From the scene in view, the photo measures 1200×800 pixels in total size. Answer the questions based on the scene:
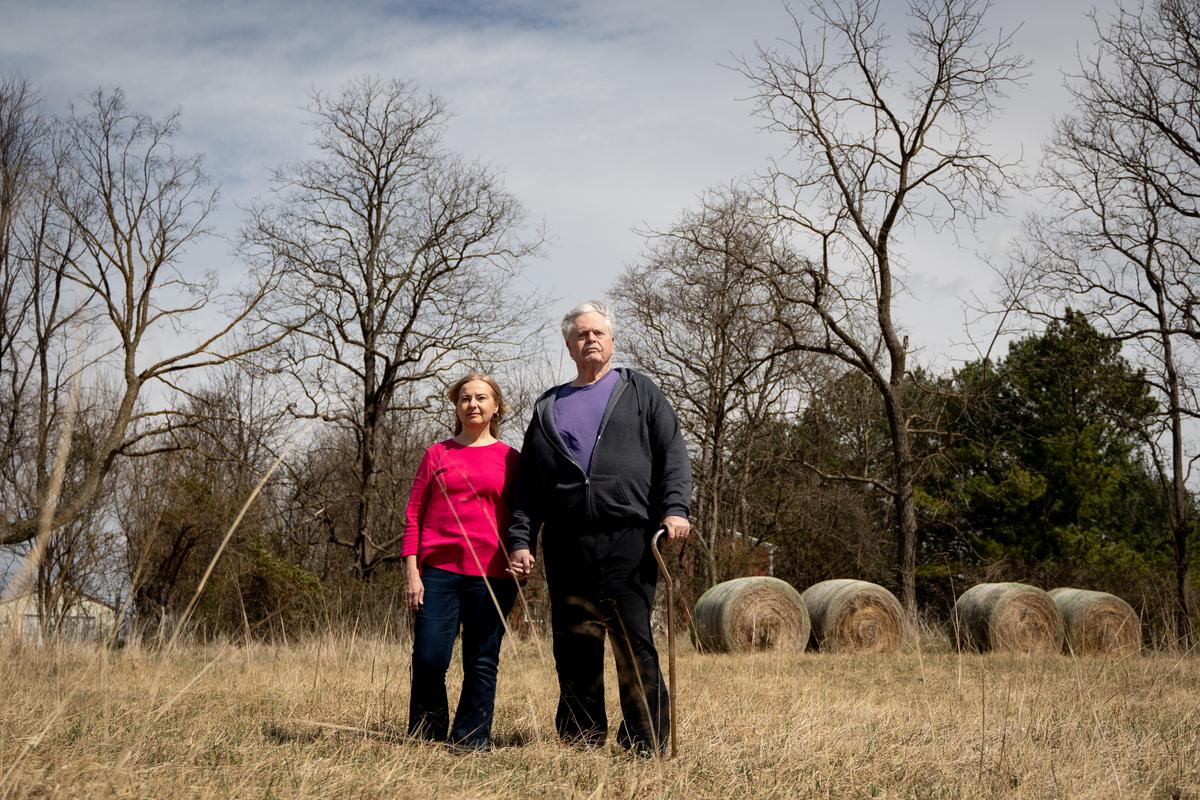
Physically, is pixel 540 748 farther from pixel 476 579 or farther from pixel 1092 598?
pixel 1092 598

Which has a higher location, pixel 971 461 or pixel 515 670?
pixel 971 461

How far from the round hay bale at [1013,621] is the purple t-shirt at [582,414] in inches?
381

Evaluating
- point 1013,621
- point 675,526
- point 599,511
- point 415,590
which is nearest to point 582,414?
point 599,511

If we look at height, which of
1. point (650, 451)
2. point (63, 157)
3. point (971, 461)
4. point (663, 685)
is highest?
point (63, 157)

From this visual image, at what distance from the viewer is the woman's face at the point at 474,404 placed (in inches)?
166

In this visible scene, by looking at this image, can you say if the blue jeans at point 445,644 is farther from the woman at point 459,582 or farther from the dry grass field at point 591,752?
the dry grass field at point 591,752

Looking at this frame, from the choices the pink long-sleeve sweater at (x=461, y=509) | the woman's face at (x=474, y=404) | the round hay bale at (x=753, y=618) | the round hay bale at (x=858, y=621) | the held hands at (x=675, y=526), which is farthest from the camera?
the round hay bale at (x=858, y=621)

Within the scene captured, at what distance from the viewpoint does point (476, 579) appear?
4008mm

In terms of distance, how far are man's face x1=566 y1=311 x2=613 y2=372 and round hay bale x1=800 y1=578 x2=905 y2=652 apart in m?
9.62

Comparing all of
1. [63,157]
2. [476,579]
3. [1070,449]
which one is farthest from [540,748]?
[1070,449]

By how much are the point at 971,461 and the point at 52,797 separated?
2983 centimetres

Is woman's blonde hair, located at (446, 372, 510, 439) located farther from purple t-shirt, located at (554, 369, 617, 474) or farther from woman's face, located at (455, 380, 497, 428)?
purple t-shirt, located at (554, 369, 617, 474)

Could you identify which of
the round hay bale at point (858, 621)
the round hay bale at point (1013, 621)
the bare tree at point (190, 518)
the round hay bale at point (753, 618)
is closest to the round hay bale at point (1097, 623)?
the round hay bale at point (1013, 621)

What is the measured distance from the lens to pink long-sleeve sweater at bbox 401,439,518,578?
159 inches
